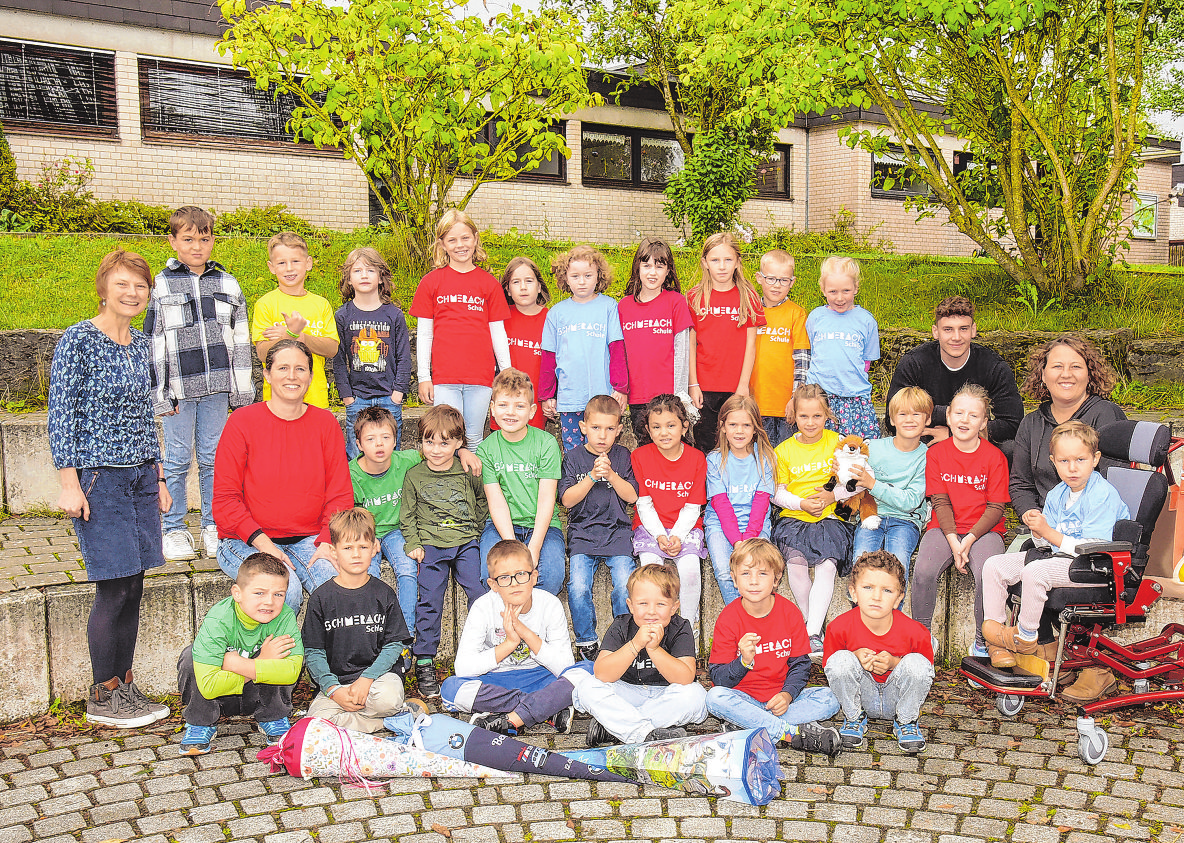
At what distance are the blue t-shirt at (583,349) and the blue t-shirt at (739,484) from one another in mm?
842

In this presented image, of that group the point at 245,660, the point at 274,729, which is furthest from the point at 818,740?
the point at 245,660

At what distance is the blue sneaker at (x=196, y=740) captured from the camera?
4141 millimetres

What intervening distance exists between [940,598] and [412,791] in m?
3.06

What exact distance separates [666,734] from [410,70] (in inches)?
233

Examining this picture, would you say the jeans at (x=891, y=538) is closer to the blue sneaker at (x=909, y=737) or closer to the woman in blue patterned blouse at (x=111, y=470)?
the blue sneaker at (x=909, y=737)

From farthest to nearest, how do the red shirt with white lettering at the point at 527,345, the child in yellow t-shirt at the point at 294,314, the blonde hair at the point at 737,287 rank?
the red shirt with white lettering at the point at 527,345, the blonde hair at the point at 737,287, the child in yellow t-shirt at the point at 294,314

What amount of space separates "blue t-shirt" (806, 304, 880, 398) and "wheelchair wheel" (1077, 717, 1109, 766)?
2267 millimetres

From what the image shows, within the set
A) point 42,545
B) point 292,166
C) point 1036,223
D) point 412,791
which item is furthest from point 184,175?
point 412,791

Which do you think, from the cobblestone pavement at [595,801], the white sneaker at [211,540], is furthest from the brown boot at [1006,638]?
the white sneaker at [211,540]

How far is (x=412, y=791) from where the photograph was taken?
A: 3842 mm

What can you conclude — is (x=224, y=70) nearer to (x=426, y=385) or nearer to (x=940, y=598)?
(x=426, y=385)

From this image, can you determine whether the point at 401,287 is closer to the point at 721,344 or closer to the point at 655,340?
the point at 655,340

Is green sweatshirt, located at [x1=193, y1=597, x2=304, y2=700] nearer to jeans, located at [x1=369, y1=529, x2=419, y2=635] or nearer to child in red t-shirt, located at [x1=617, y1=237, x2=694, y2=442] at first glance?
jeans, located at [x1=369, y1=529, x2=419, y2=635]

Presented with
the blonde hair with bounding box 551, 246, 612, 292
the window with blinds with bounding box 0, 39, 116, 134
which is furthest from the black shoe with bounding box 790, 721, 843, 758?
the window with blinds with bounding box 0, 39, 116, 134
